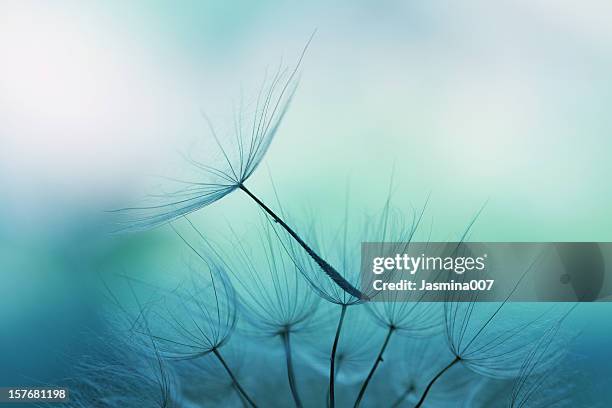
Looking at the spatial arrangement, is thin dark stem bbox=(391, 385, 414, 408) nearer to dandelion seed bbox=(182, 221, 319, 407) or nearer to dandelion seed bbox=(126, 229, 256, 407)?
dandelion seed bbox=(182, 221, 319, 407)

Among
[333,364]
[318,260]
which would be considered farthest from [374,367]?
[318,260]

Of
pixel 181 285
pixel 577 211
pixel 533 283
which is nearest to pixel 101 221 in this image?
pixel 181 285

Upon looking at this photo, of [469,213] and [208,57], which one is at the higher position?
[208,57]

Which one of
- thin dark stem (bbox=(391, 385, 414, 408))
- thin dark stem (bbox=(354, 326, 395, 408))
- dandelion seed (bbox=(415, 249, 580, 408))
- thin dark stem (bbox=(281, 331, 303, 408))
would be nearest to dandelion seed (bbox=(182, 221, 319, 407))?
thin dark stem (bbox=(281, 331, 303, 408))

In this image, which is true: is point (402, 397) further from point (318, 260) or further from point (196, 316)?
point (196, 316)

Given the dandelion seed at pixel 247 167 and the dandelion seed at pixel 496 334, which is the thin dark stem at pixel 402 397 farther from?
the dandelion seed at pixel 247 167

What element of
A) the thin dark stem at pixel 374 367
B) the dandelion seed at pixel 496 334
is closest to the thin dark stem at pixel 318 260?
the thin dark stem at pixel 374 367

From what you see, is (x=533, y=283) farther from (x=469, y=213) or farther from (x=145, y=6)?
(x=145, y=6)

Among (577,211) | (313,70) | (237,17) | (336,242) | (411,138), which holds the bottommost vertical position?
(336,242)
